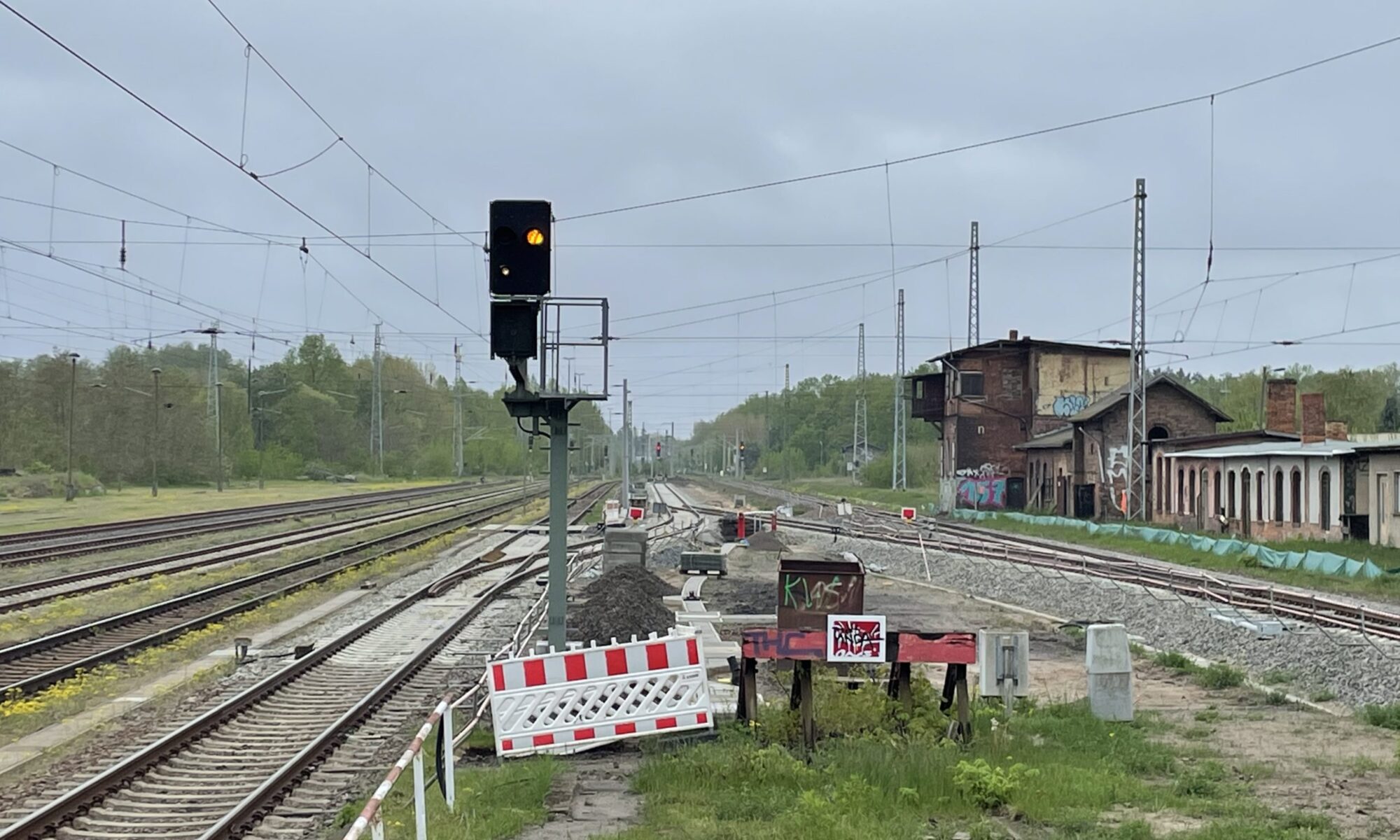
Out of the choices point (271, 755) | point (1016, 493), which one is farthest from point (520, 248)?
point (1016, 493)

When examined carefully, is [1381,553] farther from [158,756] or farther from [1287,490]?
[158,756]

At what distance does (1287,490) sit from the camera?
40.3 m

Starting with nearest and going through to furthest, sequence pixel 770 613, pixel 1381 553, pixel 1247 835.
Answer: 1. pixel 1247 835
2. pixel 770 613
3. pixel 1381 553

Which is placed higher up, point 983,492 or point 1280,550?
point 983,492

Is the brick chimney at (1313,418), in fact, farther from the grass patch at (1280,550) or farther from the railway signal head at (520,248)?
the railway signal head at (520,248)

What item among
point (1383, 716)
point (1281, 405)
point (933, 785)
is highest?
point (1281, 405)

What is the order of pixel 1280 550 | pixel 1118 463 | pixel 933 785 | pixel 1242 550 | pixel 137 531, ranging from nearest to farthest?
pixel 933 785 → pixel 1242 550 → pixel 1280 550 → pixel 137 531 → pixel 1118 463

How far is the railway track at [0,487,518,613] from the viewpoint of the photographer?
26.4 metres

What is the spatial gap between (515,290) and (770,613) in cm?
1448

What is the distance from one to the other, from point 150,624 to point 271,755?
1093 centimetres

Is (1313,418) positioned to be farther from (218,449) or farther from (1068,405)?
(218,449)

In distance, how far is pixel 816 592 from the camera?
14094 mm

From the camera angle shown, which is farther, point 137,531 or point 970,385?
point 970,385

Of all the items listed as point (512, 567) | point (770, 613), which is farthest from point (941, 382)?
point (770, 613)
